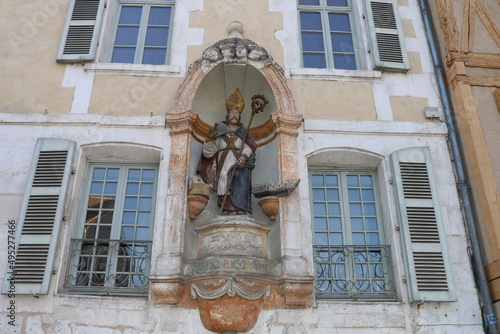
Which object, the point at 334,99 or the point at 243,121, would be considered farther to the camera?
the point at 243,121

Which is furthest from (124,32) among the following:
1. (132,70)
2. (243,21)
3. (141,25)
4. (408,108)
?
(408,108)

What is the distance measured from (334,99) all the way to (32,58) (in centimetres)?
413

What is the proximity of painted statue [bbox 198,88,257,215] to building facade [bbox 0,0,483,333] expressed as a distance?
0.65 ft

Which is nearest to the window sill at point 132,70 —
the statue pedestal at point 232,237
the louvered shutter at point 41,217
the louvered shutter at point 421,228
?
the louvered shutter at point 41,217

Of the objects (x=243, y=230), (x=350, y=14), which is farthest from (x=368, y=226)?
(x=350, y=14)

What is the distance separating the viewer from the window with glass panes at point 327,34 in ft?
23.1

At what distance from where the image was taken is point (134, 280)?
17.9ft

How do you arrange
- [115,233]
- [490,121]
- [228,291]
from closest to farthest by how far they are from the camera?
1. [228,291]
2. [115,233]
3. [490,121]

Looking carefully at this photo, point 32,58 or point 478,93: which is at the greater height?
point 32,58

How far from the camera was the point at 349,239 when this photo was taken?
19.0 ft

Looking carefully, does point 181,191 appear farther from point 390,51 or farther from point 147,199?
point 390,51

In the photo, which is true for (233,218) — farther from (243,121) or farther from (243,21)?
(243,21)

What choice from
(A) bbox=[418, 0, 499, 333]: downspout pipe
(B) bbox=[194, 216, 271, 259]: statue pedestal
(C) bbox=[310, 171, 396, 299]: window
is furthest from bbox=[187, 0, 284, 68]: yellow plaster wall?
(B) bbox=[194, 216, 271, 259]: statue pedestal

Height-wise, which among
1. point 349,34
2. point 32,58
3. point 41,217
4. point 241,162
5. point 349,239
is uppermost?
point 349,34
